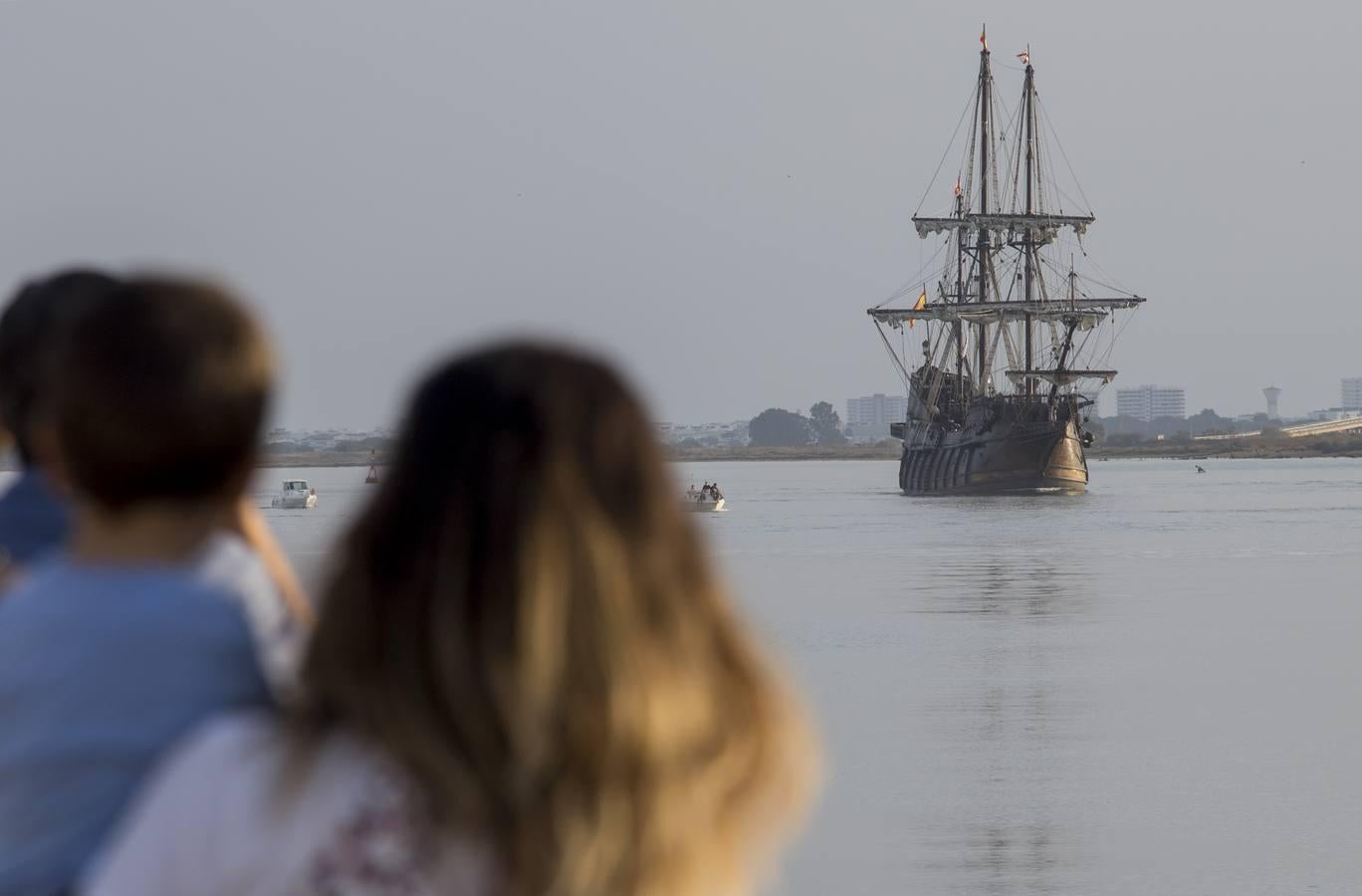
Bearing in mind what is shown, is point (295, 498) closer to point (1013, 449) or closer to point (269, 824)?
point (1013, 449)

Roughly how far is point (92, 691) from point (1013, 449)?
92.3 m

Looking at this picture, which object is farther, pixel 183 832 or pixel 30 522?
pixel 30 522

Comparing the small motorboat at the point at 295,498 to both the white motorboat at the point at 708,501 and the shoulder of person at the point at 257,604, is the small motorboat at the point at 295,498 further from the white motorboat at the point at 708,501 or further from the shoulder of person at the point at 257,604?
the shoulder of person at the point at 257,604

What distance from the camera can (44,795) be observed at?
1874mm

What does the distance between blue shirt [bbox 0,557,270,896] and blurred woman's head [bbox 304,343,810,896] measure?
19cm

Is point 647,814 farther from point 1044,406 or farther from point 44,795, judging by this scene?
point 1044,406

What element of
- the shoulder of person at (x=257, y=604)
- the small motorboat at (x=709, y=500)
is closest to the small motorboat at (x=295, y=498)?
the small motorboat at (x=709, y=500)

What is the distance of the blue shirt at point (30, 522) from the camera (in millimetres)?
2832

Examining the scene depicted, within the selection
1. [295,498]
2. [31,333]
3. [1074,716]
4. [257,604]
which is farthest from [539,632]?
[295,498]

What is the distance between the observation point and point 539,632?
1.66m

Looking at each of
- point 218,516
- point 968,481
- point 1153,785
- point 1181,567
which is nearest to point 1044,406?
point 968,481

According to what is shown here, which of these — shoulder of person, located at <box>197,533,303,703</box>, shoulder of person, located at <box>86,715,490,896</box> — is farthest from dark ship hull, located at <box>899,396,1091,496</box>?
shoulder of person, located at <box>86,715,490,896</box>

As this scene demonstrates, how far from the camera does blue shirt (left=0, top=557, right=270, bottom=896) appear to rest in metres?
1.84

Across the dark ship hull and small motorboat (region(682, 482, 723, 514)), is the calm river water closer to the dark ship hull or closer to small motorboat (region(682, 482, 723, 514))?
small motorboat (region(682, 482, 723, 514))
